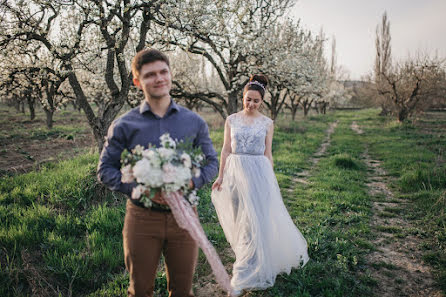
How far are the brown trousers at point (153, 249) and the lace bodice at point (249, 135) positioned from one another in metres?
1.95

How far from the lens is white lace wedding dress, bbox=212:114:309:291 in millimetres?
3234

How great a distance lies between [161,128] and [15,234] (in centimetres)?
338

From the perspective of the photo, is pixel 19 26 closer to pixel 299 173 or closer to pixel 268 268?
pixel 268 268

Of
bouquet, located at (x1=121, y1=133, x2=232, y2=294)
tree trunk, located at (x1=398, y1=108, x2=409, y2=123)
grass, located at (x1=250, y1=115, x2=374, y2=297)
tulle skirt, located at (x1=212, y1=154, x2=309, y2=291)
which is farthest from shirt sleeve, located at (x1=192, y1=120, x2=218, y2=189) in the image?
tree trunk, located at (x1=398, y1=108, x2=409, y2=123)

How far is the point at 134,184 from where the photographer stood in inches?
76.0

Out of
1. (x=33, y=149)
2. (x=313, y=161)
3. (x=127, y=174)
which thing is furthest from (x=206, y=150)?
(x=33, y=149)

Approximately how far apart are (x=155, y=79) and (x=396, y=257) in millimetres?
4182

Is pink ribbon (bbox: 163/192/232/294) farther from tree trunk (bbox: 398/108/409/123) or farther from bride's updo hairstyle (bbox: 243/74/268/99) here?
tree trunk (bbox: 398/108/409/123)

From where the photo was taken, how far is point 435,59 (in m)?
18.6

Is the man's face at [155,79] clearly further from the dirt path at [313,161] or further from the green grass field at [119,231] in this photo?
the dirt path at [313,161]

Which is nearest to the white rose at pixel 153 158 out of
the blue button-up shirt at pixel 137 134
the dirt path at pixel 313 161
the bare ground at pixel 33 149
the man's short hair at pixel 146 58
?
the blue button-up shirt at pixel 137 134

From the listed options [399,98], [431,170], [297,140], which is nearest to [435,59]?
[399,98]

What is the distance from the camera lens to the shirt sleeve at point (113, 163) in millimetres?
1937

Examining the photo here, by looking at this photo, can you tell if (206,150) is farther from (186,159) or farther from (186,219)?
(186,219)
